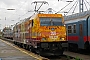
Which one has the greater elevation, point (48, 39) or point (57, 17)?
point (57, 17)

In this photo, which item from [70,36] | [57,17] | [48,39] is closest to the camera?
[48,39]

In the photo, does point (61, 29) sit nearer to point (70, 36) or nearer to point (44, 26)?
point (44, 26)

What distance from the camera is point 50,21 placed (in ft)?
56.8

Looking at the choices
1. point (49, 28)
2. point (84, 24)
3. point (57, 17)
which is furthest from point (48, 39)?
point (84, 24)

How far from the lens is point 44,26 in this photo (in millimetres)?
16875

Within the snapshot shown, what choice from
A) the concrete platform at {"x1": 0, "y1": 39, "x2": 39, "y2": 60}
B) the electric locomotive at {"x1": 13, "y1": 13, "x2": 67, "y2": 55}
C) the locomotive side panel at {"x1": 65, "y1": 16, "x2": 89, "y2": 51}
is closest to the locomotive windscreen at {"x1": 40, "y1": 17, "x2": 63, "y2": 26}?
the electric locomotive at {"x1": 13, "y1": 13, "x2": 67, "y2": 55}

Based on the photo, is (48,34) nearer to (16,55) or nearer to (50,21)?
(50,21)

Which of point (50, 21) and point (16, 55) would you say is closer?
point (16, 55)

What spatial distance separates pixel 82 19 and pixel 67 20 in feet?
12.1

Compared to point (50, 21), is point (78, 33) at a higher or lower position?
lower

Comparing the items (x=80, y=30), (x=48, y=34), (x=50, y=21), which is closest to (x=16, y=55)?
(x=48, y=34)

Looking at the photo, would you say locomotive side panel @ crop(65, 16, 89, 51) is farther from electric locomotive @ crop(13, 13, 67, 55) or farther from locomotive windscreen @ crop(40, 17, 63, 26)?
locomotive windscreen @ crop(40, 17, 63, 26)

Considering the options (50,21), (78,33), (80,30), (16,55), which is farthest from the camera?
(78,33)

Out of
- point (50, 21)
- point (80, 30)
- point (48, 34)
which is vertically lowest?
point (48, 34)
